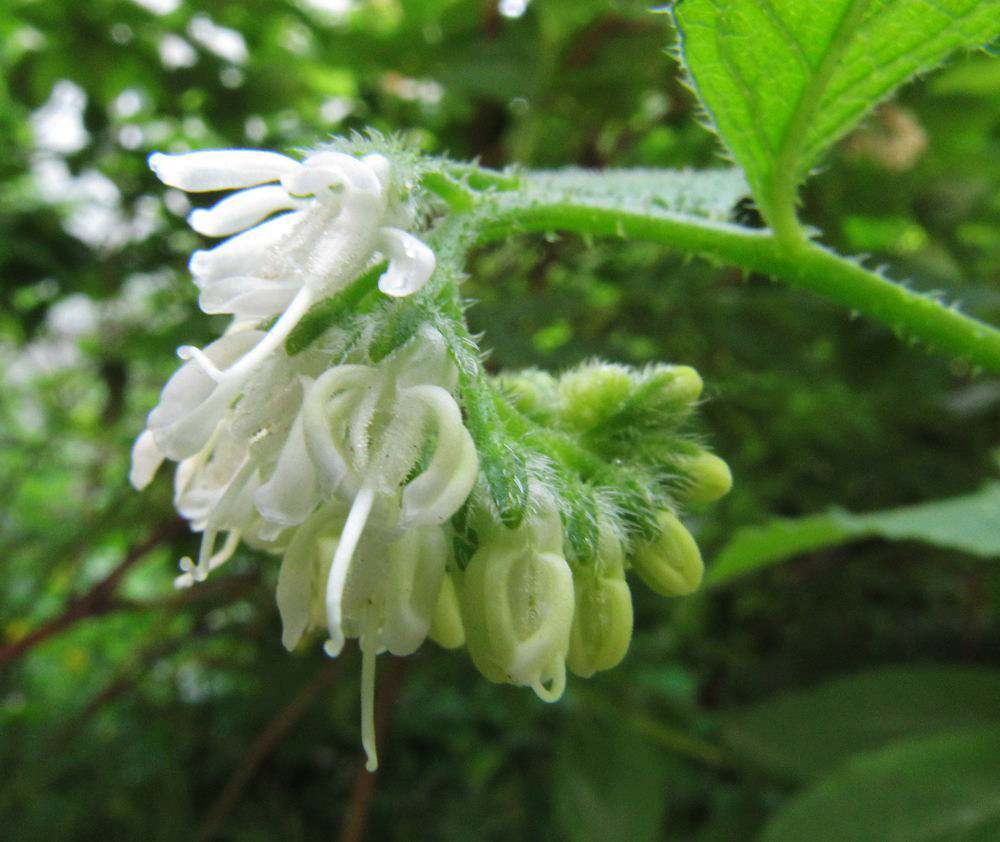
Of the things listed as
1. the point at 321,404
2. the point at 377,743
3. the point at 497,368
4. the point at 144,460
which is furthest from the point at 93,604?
the point at 321,404

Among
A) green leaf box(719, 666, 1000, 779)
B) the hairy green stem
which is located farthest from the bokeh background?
the hairy green stem

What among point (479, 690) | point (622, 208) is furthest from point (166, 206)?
point (622, 208)

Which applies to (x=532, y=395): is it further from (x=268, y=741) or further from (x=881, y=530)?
(x=268, y=741)

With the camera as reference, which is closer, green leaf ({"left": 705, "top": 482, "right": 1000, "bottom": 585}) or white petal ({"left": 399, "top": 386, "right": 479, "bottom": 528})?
white petal ({"left": 399, "top": 386, "right": 479, "bottom": 528})

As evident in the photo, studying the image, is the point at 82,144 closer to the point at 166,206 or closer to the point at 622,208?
the point at 166,206

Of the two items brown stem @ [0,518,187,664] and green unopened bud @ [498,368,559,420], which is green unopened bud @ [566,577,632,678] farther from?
brown stem @ [0,518,187,664]

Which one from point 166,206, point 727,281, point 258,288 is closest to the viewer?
point 258,288
